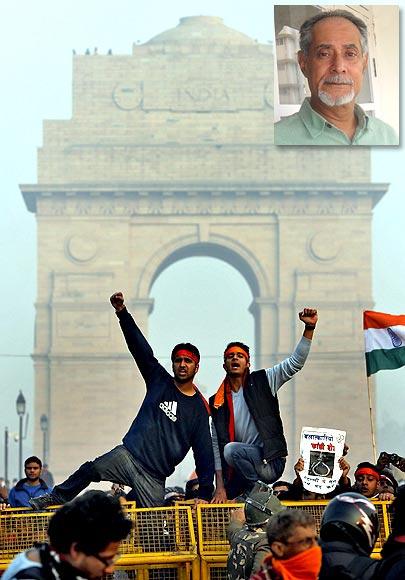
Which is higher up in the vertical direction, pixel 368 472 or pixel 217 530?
pixel 368 472

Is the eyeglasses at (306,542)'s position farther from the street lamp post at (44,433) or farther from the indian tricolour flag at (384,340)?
the street lamp post at (44,433)

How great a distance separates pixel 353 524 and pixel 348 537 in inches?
2.0

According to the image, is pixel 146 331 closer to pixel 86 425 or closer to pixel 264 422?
pixel 86 425

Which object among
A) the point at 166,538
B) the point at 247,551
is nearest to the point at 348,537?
the point at 247,551

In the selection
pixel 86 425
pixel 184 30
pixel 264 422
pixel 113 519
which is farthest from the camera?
pixel 184 30

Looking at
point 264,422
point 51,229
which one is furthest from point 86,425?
point 264,422

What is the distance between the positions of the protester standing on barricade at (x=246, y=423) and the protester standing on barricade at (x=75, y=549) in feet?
13.5

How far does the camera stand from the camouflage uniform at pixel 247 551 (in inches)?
282

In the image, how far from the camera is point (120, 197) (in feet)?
186

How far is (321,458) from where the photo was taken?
383 inches

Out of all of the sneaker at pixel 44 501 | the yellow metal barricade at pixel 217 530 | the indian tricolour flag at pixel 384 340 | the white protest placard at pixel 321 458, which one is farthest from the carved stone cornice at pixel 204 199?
the yellow metal barricade at pixel 217 530

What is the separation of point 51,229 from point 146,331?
508 centimetres

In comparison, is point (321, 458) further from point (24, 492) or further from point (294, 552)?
point (294, 552)

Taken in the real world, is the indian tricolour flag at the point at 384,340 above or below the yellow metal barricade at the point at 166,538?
above
